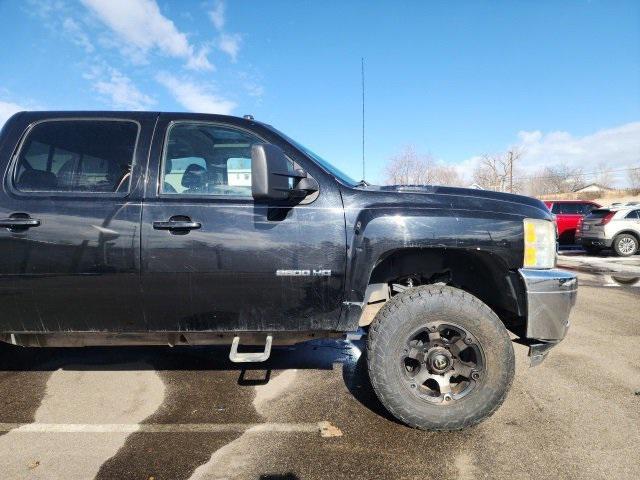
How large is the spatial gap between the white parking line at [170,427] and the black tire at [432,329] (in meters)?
0.51

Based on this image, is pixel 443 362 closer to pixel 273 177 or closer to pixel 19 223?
pixel 273 177

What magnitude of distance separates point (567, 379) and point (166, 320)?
324cm

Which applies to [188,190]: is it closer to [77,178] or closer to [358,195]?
[77,178]

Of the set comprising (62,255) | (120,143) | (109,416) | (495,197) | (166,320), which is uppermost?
(120,143)

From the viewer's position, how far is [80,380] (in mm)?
3385

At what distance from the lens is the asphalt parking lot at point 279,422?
2.26 meters

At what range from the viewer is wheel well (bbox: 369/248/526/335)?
105 inches

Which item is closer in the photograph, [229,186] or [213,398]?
[229,186]

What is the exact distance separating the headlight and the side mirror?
4.71ft

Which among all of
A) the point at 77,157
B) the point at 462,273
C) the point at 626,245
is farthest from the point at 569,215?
the point at 77,157

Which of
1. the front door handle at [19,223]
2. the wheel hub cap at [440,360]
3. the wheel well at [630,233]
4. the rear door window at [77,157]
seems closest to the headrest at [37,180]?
the rear door window at [77,157]

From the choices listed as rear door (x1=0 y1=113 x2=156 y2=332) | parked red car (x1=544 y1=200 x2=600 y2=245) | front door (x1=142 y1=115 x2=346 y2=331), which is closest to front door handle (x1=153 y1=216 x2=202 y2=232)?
front door (x1=142 y1=115 x2=346 y2=331)

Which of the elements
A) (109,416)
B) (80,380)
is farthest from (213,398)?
(80,380)

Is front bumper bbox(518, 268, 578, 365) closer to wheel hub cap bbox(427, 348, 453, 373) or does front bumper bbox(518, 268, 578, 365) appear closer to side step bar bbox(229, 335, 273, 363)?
wheel hub cap bbox(427, 348, 453, 373)
